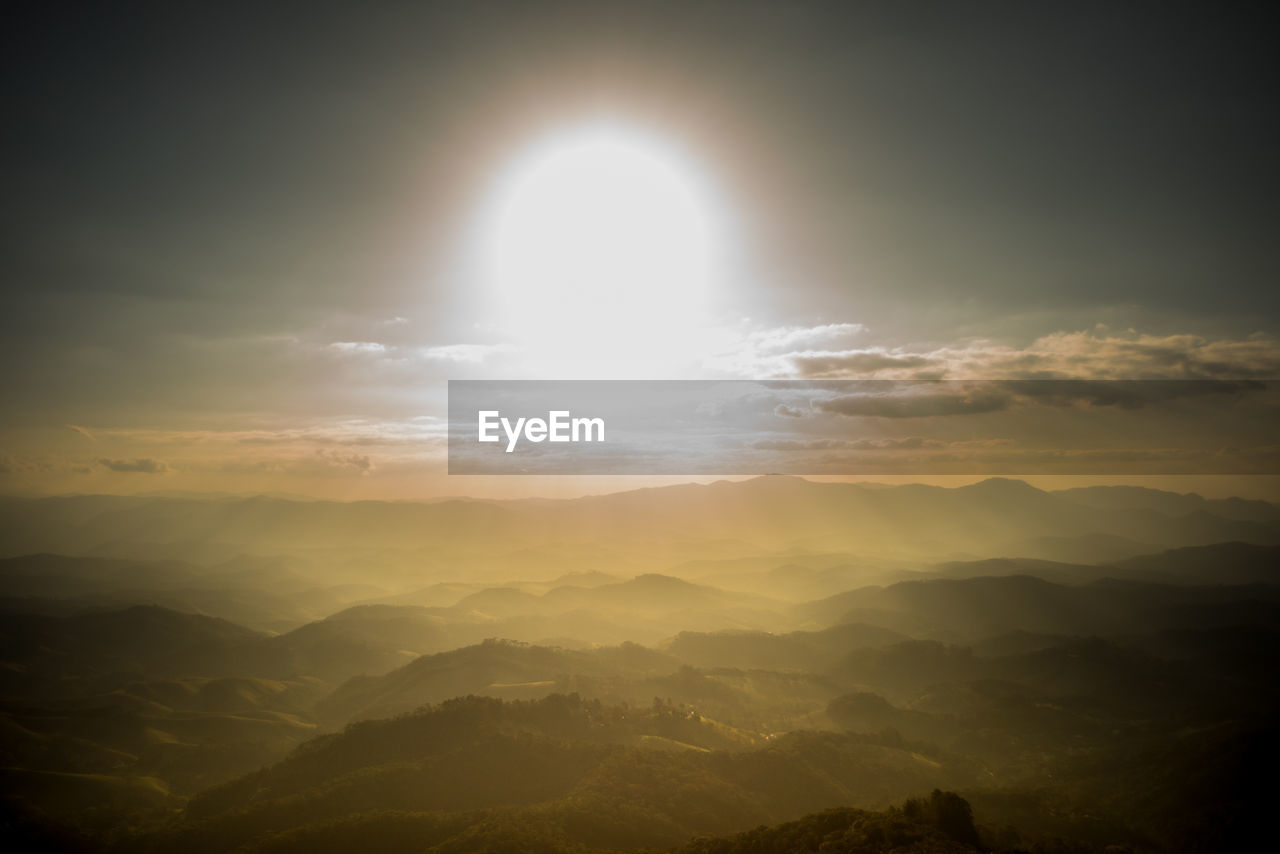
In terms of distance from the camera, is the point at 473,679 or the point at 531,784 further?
the point at 473,679

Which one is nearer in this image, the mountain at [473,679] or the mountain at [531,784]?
the mountain at [531,784]

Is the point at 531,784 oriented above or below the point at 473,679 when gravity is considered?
above

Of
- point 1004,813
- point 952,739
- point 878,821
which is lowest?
point 952,739

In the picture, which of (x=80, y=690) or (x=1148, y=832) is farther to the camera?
(x=80, y=690)

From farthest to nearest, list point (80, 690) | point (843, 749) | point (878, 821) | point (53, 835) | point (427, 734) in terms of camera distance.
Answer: point (80, 690)
point (843, 749)
point (427, 734)
point (53, 835)
point (878, 821)

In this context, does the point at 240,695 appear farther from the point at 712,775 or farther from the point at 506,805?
the point at 712,775

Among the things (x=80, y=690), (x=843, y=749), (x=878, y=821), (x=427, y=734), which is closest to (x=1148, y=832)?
(x=843, y=749)

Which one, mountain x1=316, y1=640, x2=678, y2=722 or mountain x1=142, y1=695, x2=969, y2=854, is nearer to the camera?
mountain x1=142, y1=695, x2=969, y2=854

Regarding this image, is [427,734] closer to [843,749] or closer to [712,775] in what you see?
[712,775]

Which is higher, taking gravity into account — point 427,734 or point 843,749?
point 427,734

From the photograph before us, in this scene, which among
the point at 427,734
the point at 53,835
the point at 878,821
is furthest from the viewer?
the point at 427,734
